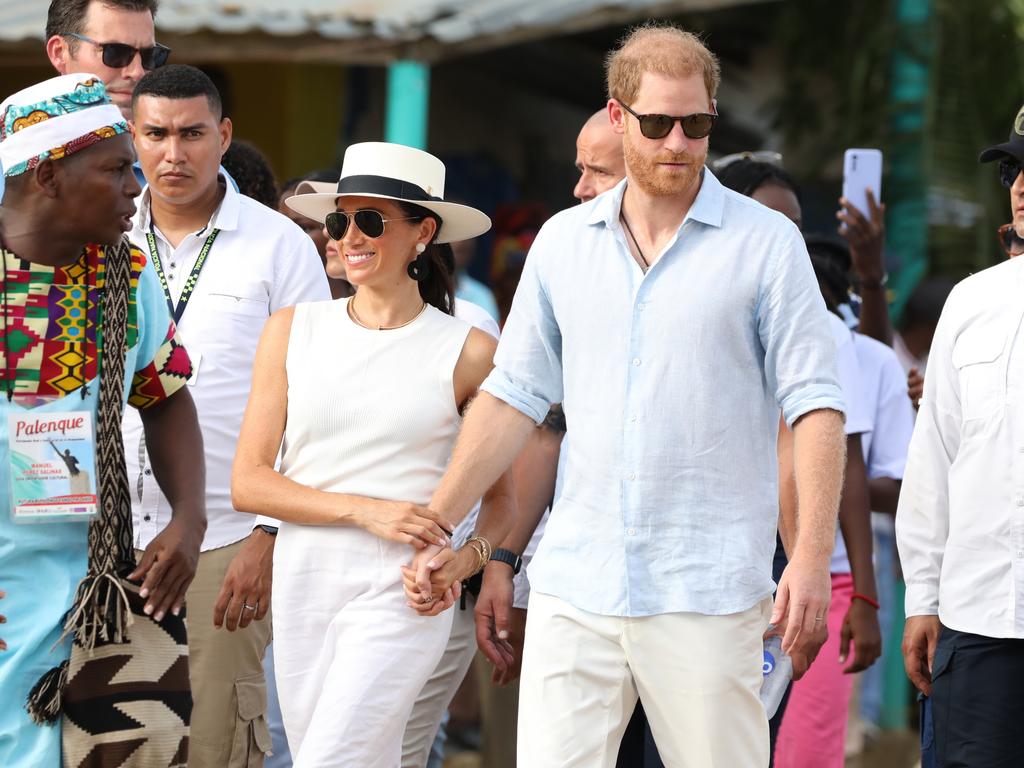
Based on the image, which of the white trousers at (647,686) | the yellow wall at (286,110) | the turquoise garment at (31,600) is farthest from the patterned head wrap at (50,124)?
the yellow wall at (286,110)

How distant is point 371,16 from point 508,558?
5.09 metres

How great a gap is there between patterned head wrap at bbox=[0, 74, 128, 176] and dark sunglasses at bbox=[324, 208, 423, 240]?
83cm

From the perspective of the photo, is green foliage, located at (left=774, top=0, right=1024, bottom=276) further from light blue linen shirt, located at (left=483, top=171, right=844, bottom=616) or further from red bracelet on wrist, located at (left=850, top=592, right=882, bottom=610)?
light blue linen shirt, located at (left=483, top=171, right=844, bottom=616)

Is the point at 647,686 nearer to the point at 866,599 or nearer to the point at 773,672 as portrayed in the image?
the point at 773,672

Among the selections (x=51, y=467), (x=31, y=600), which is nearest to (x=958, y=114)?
(x=51, y=467)

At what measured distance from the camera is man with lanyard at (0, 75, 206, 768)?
13.9 ft

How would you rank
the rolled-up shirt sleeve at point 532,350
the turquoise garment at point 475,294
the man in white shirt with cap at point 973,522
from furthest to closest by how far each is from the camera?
the turquoise garment at point 475,294, the rolled-up shirt sleeve at point 532,350, the man in white shirt with cap at point 973,522

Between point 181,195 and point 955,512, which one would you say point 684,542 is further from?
point 181,195

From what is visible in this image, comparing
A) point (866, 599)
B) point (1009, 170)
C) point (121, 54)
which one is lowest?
point (866, 599)

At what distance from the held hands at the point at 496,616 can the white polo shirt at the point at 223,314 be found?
1.00m

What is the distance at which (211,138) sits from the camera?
5992 mm

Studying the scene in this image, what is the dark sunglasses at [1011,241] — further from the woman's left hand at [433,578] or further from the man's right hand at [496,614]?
the woman's left hand at [433,578]

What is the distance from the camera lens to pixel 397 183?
5.20 metres

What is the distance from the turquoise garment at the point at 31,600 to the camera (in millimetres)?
4203
